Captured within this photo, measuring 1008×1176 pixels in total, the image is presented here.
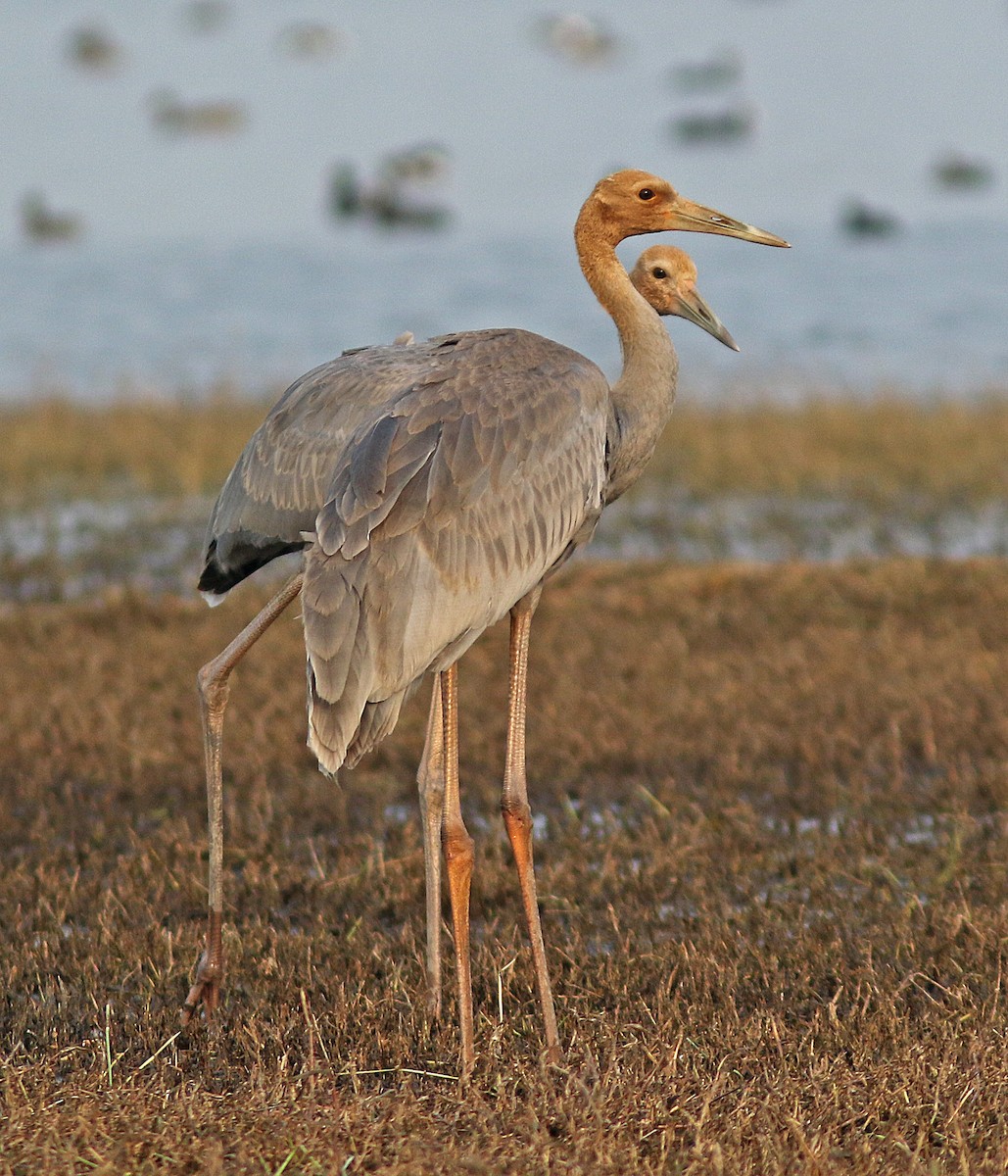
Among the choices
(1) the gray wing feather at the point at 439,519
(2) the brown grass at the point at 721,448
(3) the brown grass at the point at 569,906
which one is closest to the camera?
(3) the brown grass at the point at 569,906

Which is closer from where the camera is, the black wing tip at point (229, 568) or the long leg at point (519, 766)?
the long leg at point (519, 766)

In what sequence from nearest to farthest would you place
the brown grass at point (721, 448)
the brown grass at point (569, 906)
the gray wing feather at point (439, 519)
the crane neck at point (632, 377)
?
the brown grass at point (569, 906) < the gray wing feather at point (439, 519) < the crane neck at point (632, 377) < the brown grass at point (721, 448)

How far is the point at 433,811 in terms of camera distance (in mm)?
5051

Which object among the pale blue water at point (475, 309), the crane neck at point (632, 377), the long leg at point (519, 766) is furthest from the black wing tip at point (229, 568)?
the pale blue water at point (475, 309)

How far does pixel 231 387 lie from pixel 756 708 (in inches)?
401

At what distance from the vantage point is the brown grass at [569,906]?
375 centimetres

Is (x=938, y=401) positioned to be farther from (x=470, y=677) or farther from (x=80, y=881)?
(x=80, y=881)

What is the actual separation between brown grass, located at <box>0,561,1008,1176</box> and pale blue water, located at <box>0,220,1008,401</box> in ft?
29.3

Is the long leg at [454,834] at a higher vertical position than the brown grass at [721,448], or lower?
higher

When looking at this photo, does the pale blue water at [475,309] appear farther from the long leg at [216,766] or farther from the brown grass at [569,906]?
the long leg at [216,766]

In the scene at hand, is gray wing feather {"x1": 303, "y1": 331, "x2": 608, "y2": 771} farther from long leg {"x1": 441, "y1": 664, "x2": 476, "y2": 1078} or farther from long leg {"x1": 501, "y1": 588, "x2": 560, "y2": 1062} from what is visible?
long leg {"x1": 441, "y1": 664, "x2": 476, "y2": 1078}

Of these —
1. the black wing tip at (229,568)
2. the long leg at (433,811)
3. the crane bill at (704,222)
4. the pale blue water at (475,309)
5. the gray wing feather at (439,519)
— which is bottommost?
the pale blue water at (475,309)

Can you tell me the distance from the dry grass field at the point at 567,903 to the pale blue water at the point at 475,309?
891 cm

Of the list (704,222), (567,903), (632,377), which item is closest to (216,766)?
(567,903)
